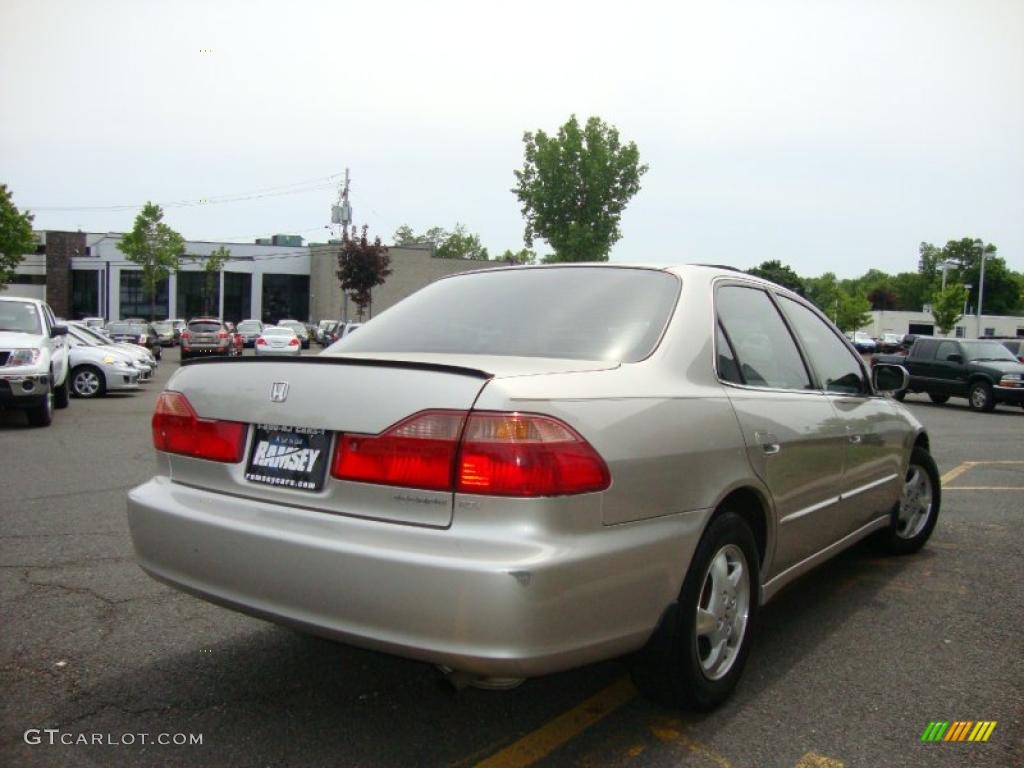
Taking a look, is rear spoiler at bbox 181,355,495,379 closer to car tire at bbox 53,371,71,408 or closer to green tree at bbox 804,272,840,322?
car tire at bbox 53,371,71,408

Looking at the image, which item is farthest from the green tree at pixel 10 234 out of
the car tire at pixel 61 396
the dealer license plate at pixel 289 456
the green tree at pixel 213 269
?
the dealer license plate at pixel 289 456

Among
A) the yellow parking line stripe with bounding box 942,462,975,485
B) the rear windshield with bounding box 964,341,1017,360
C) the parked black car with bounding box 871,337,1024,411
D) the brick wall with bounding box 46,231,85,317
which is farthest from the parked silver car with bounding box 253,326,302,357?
the brick wall with bounding box 46,231,85,317

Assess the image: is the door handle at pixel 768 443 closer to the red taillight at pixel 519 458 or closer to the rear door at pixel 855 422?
Answer: the rear door at pixel 855 422

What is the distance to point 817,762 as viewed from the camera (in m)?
2.74

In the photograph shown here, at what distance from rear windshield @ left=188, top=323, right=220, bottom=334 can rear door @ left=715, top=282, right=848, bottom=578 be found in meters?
30.8

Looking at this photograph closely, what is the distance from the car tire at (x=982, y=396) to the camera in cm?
1912

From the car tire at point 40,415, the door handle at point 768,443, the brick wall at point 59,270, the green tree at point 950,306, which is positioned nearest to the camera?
the door handle at point 768,443

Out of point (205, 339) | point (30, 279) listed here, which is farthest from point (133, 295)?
point (205, 339)

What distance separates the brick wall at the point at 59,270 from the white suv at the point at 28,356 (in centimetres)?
6282

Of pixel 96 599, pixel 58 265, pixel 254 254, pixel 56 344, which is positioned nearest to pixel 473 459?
pixel 96 599

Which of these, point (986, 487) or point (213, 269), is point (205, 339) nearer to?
point (986, 487)

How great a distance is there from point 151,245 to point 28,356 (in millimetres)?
50225

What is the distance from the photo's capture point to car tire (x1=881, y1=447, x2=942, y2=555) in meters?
5.29

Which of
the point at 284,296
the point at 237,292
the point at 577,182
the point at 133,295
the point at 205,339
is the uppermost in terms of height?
the point at 577,182
